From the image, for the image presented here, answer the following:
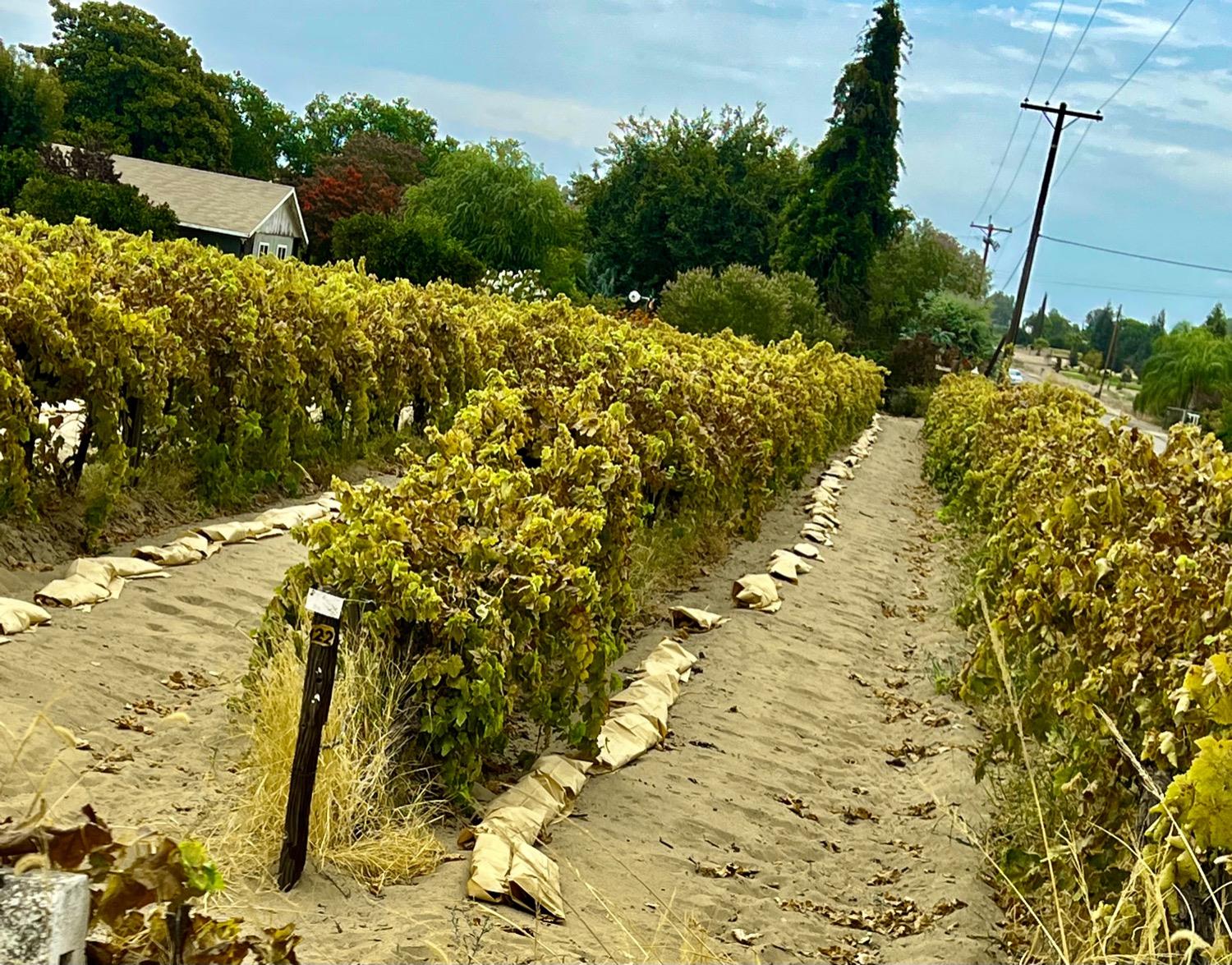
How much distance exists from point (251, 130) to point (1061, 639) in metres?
77.3

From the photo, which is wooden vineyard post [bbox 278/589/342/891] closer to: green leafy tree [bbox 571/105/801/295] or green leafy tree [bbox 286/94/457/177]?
green leafy tree [bbox 571/105/801/295]

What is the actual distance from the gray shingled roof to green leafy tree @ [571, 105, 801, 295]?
47.7 feet

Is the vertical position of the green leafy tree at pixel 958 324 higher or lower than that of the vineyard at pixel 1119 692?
higher

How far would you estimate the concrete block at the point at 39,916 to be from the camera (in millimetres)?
1872

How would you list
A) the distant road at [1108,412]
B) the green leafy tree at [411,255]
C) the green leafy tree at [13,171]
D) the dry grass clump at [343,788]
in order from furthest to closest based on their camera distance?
the green leafy tree at [13,171] < the green leafy tree at [411,255] < the distant road at [1108,412] < the dry grass clump at [343,788]

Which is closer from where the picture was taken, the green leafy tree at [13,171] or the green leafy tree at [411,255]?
the green leafy tree at [411,255]

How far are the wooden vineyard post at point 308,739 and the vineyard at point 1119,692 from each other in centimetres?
198

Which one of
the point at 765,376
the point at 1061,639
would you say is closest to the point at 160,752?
the point at 1061,639

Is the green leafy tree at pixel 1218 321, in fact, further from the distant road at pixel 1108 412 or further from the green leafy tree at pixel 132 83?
the green leafy tree at pixel 132 83

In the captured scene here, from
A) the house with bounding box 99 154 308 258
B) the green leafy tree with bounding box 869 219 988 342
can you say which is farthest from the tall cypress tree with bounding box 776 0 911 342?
the house with bounding box 99 154 308 258

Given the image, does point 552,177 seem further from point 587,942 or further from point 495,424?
point 587,942

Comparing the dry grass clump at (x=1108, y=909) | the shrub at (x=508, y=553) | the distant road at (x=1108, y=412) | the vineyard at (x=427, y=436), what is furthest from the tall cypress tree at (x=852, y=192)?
the dry grass clump at (x=1108, y=909)

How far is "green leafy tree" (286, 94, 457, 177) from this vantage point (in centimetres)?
8156

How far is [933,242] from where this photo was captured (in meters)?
60.9
